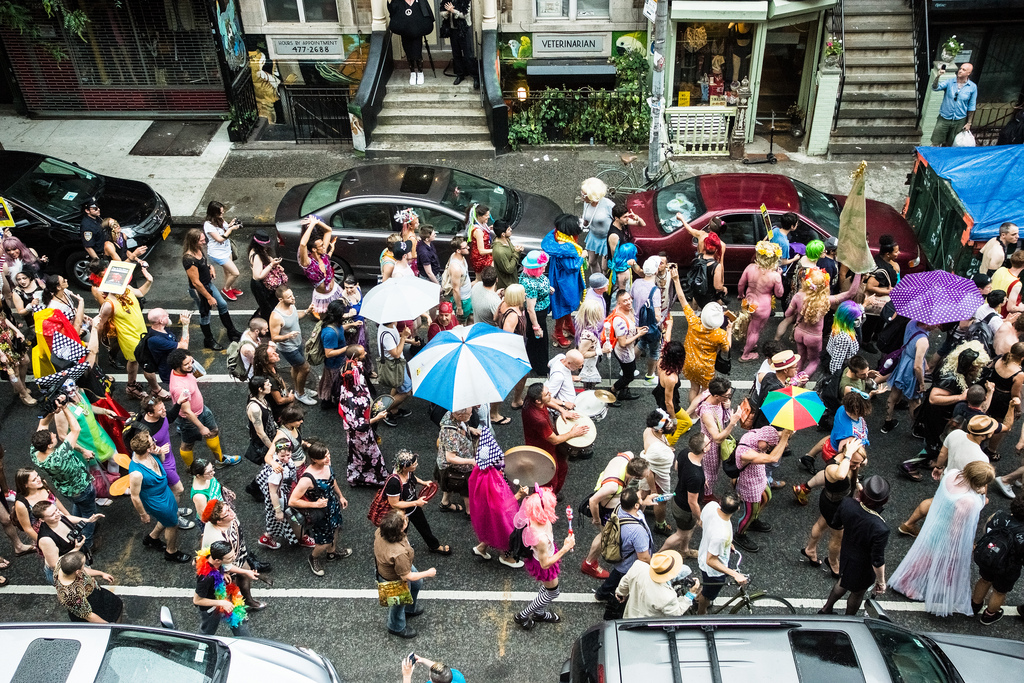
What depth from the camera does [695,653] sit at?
5.64 meters

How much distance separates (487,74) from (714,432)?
10.2m

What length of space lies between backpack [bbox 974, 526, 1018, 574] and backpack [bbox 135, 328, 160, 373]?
8172mm

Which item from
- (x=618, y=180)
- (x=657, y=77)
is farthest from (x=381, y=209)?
(x=657, y=77)

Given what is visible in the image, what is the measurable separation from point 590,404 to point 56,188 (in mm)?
8934

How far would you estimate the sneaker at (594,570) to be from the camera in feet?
25.6

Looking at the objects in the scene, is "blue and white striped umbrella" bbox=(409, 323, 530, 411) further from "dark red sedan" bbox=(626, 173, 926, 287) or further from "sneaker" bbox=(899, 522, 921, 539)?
"dark red sedan" bbox=(626, 173, 926, 287)

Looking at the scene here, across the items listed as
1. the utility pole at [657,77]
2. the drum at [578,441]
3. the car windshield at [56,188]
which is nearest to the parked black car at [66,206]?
the car windshield at [56,188]

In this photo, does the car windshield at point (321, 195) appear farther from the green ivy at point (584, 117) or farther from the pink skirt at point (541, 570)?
the pink skirt at point (541, 570)

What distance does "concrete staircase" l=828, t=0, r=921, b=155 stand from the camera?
15602 mm

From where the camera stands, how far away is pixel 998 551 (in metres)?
7.04

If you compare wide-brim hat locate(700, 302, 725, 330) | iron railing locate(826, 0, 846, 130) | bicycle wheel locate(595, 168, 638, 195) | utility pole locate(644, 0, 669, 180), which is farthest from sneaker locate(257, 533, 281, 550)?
iron railing locate(826, 0, 846, 130)

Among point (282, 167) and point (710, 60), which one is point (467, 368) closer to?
point (282, 167)

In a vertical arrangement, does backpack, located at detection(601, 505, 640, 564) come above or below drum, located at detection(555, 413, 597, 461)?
above

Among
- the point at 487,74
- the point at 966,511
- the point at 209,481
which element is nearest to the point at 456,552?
the point at 209,481
